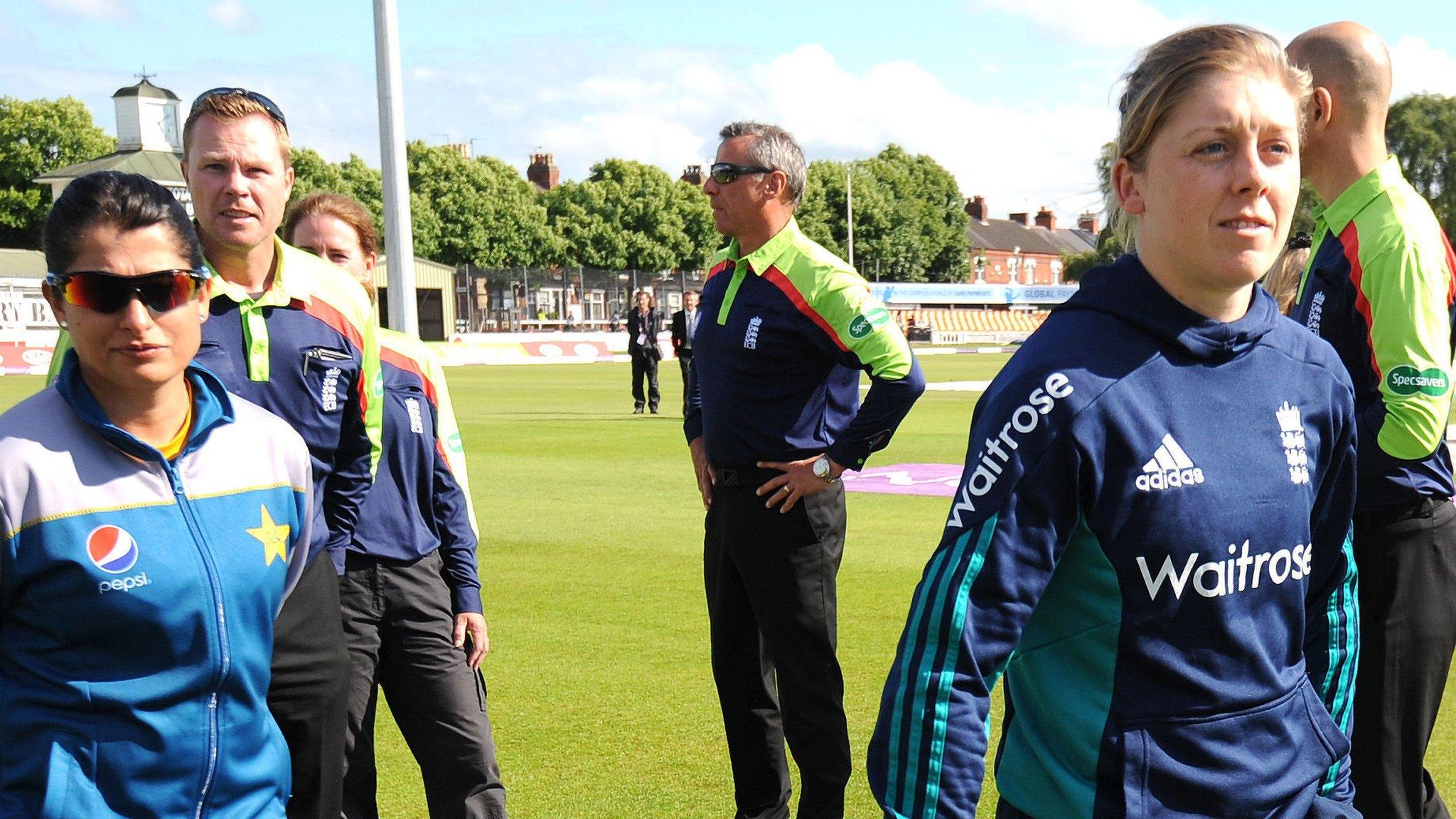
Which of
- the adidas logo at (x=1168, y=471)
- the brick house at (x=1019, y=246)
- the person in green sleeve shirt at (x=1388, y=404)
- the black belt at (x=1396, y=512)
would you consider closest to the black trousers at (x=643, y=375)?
the person in green sleeve shirt at (x=1388, y=404)

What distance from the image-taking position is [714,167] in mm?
5383

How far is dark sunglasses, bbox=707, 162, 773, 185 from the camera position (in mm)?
5266

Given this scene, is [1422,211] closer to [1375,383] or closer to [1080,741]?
[1375,383]

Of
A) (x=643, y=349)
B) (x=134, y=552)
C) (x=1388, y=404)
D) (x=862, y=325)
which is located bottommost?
(x=643, y=349)

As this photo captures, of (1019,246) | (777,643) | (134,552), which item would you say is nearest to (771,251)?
(777,643)

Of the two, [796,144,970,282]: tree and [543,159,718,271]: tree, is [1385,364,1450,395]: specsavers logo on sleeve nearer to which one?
[543,159,718,271]: tree

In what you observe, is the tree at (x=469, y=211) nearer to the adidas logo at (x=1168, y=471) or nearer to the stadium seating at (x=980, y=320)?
the stadium seating at (x=980, y=320)

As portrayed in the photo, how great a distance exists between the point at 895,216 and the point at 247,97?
96.3 metres

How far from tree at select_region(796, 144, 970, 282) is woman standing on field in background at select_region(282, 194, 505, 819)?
280 ft

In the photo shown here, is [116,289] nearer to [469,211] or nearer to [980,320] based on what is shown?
[469,211]

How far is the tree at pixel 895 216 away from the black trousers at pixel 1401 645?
8655 cm

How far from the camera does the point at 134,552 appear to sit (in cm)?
249

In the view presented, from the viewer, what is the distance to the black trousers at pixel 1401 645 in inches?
134

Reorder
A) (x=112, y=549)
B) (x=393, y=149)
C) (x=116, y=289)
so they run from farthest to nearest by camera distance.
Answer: (x=393, y=149) < (x=116, y=289) < (x=112, y=549)
